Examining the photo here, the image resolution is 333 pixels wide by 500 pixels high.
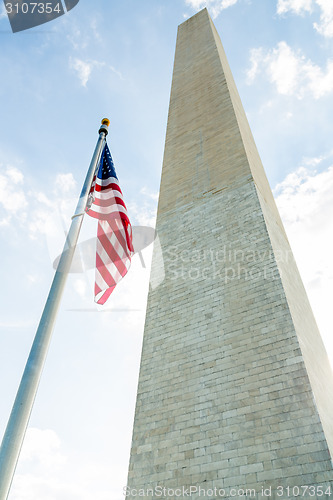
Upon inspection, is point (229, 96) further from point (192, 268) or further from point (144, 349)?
point (144, 349)

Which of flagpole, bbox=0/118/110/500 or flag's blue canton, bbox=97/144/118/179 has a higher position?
flag's blue canton, bbox=97/144/118/179

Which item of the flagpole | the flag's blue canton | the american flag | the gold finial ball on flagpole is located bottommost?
A: the flagpole

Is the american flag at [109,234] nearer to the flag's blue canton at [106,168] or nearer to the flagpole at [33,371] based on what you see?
the flag's blue canton at [106,168]

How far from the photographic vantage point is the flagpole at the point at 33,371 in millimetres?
4461

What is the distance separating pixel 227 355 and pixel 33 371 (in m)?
4.05

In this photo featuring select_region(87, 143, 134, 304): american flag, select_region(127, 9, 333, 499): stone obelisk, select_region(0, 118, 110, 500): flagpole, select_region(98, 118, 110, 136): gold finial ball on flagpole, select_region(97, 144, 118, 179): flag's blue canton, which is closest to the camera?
select_region(0, 118, 110, 500): flagpole

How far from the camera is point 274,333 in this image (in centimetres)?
763

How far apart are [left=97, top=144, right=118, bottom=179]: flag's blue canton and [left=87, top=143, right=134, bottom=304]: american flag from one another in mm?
20

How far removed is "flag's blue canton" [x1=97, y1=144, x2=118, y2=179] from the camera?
7.85 m

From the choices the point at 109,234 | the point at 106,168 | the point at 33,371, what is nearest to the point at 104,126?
the point at 106,168

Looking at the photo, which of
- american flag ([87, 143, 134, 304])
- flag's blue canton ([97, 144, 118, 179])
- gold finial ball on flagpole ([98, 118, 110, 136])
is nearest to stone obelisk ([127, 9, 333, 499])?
american flag ([87, 143, 134, 304])

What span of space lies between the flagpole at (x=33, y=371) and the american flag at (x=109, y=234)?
1.56 feet

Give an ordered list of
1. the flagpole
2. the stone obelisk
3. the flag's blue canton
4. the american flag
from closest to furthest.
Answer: the flagpole
the stone obelisk
the american flag
the flag's blue canton

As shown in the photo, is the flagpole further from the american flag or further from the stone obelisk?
the stone obelisk
